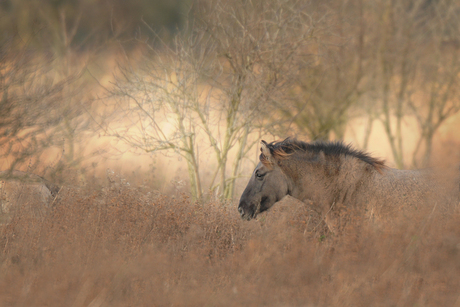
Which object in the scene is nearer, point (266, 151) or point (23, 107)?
point (23, 107)

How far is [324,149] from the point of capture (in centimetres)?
691

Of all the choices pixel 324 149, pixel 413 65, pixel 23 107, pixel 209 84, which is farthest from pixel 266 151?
pixel 413 65

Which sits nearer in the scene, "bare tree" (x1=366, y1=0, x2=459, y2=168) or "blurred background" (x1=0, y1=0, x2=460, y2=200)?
"blurred background" (x1=0, y1=0, x2=460, y2=200)

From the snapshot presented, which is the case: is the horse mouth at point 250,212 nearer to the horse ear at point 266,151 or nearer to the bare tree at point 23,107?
the horse ear at point 266,151

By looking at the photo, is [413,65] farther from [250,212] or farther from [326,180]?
[250,212]

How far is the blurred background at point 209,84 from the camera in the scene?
651 cm

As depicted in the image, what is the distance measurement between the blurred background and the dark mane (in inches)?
46.0

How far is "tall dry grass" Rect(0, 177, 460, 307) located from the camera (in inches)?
182

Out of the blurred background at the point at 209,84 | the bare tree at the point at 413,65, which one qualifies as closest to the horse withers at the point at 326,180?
the blurred background at the point at 209,84

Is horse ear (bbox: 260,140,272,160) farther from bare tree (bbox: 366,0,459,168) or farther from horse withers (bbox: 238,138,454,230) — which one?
bare tree (bbox: 366,0,459,168)

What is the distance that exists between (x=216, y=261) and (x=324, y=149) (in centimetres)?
248

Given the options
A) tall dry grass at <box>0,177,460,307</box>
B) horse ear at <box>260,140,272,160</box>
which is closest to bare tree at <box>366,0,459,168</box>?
horse ear at <box>260,140,272,160</box>

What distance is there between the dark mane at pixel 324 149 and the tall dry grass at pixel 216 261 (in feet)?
A: 3.21

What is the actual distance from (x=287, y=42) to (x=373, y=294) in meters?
5.69
